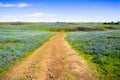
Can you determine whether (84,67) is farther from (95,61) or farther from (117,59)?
(117,59)

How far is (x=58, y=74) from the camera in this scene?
47.0 ft

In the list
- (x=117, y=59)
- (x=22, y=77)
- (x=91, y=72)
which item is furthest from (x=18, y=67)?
(x=117, y=59)

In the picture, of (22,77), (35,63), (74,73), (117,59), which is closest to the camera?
(22,77)

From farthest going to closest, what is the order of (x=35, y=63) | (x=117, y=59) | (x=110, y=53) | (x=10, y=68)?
1. (x=110, y=53)
2. (x=117, y=59)
3. (x=35, y=63)
4. (x=10, y=68)

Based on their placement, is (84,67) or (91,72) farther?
(84,67)

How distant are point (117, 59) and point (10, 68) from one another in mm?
11732

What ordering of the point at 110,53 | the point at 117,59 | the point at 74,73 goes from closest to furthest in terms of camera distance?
the point at 74,73
the point at 117,59
the point at 110,53

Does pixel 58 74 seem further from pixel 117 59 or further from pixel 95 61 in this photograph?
pixel 117 59

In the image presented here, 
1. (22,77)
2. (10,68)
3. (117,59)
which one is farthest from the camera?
(117,59)

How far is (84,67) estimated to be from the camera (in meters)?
16.4

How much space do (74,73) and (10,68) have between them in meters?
6.28

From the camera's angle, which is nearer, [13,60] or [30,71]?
[30,71]

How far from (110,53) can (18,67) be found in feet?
38.9

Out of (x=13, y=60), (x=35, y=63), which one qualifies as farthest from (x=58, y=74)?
(x=13, y=60)
